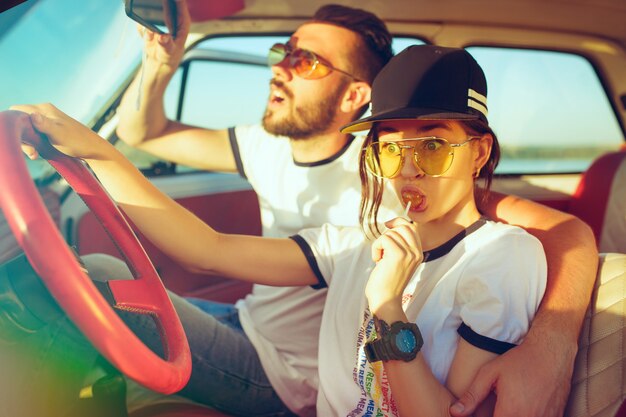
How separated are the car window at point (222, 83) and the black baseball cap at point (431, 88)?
1.04 m

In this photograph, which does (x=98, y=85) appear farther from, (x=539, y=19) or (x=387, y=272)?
(x=539, y=19)

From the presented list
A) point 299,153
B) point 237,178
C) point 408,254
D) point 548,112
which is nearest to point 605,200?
point 548,112

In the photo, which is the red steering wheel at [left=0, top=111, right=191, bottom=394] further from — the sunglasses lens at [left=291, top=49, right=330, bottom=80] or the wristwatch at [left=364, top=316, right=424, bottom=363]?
the sunglasses lens at [left=291, top=49, right=330, bottom=80]

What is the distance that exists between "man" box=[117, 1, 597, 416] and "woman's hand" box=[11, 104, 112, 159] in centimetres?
57

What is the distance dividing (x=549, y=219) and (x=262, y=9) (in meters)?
1.22

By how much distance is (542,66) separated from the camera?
102 inches

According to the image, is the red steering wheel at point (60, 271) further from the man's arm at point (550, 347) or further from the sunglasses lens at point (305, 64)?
the sunglasses lens at point (305, 64)

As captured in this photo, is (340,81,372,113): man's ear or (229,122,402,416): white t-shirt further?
(340,81,372,113): man's ear

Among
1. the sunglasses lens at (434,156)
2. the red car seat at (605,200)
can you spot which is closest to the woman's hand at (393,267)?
the sunglasses lens at (434,156)

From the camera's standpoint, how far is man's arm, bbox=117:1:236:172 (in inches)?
73.5

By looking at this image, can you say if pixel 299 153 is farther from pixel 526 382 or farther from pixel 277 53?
pixel 526 382

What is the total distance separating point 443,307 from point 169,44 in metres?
1.14

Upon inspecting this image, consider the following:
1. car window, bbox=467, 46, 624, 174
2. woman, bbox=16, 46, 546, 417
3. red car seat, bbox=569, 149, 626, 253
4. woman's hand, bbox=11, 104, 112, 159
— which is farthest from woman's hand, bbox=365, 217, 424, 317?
car window, bbox=467, 46, 624, 174

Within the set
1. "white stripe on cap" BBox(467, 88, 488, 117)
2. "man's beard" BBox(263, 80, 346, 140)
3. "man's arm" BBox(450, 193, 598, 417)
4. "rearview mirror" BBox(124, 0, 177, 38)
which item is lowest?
"man's arm" BBox(450, 193, 598, 417)
